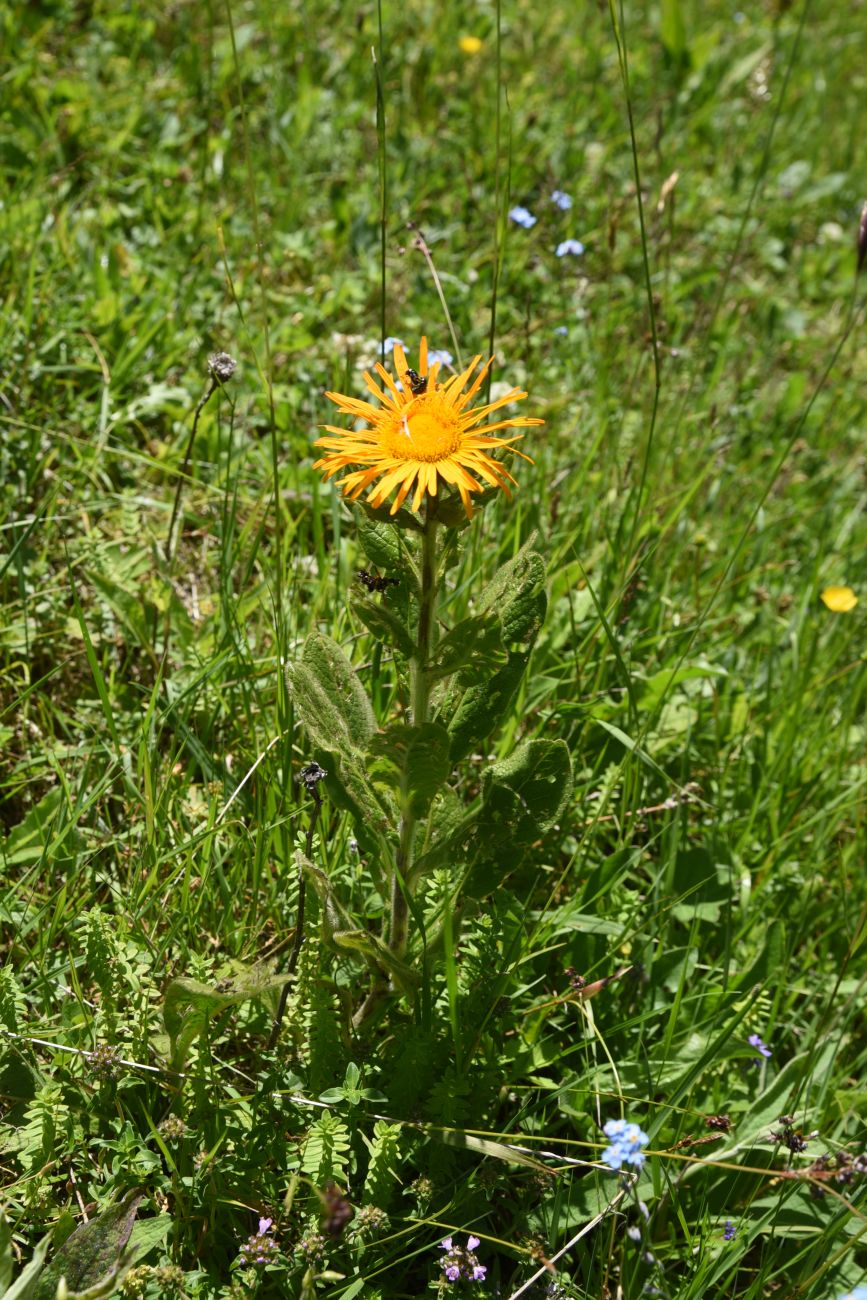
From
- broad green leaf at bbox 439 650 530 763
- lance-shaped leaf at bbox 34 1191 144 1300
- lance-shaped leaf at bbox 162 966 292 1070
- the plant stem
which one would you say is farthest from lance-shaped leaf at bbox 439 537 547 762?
lance-shaped leaf at bbox 34 1191 144 1300

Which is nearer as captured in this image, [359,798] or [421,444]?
[421,444]

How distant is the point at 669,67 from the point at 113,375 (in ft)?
11.5

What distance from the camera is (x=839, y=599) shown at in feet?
10.7

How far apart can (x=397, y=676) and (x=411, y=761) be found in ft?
1.19

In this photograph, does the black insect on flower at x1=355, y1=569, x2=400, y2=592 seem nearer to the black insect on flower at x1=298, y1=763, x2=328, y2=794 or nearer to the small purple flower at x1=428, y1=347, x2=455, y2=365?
the black insect on flower at x1=298, y1=763, x2=328, y2=794

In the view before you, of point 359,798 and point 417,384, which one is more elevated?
point 417,384

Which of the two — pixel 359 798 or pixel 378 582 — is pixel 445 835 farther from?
pixel 378 582

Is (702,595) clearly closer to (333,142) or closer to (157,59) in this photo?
(333,142)

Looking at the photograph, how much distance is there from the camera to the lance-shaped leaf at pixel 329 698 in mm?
1983

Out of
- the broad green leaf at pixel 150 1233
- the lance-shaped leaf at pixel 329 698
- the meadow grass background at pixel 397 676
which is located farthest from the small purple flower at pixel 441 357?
the broad green leaf at pixel 150 1233

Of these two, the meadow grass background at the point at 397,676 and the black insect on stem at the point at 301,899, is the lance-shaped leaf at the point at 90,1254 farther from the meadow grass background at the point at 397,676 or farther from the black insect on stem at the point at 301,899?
the black insect on stem at the point at 301,899

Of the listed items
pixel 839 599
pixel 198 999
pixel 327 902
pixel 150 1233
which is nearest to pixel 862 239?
pixel 839 599

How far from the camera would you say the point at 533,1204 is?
205 centimetres

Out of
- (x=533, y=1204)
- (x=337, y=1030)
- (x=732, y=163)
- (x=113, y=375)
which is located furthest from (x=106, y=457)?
(x=732, y=163)
